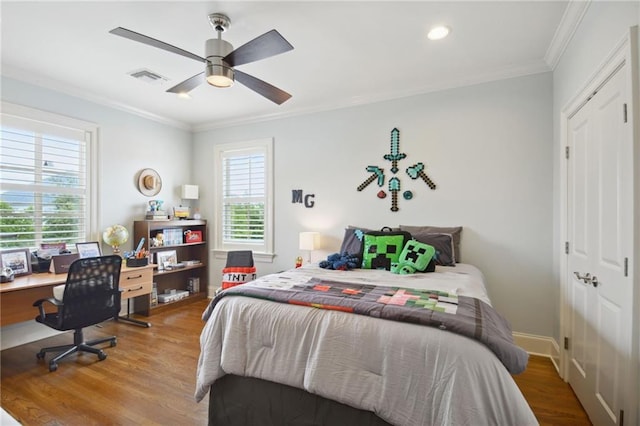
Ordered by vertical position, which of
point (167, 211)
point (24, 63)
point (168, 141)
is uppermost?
point (24, 63)

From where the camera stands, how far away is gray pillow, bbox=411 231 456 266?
294cm

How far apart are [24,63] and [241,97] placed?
202 cm

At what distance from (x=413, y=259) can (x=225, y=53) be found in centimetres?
222

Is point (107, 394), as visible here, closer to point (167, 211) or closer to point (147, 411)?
point (147, 411)

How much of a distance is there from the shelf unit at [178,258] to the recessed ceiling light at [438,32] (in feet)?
12.3

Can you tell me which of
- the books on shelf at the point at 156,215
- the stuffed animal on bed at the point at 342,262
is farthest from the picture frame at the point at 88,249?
the stuffed animal on bed at the point at 342,262

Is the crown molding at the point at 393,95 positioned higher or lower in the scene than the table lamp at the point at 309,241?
higher

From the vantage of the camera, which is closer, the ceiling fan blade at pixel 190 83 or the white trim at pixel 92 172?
the ceiling fan blade at pixel 190 83

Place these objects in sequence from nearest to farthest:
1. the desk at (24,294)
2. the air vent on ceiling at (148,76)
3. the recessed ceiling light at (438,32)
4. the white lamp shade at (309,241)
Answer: the recessed ceiling light at (438,32), the desk at (24,294), the air vent on ceiling at (148,76), the white lamp shade at (309,241)

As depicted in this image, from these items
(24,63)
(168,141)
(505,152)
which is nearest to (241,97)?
(168,141)

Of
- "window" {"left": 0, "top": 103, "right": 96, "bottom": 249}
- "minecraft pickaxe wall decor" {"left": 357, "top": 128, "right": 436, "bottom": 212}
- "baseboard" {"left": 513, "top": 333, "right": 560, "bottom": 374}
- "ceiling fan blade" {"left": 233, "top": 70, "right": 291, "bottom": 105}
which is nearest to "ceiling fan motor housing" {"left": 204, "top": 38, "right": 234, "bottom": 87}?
"ceiling fan blade" {"left": 233, "top": 70, "right": 291, "bottom": 105}

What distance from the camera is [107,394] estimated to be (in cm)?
222

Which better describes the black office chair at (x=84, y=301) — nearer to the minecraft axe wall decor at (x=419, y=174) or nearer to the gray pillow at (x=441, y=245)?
the gray pillow at (x=441, y=245)

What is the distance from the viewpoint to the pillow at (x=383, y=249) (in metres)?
2.85
